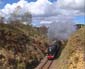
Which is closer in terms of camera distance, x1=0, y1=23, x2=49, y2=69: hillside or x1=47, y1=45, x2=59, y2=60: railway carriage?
x1=0, y1=23, x2=49, y2=69: hillside

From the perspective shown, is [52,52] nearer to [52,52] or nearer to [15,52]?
[52,52]

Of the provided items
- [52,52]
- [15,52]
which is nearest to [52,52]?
[52,52]

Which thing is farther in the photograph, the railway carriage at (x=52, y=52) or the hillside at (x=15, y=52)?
the railway carriage at (x=52, y=52)

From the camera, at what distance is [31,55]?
122 ft

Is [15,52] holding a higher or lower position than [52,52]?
higher

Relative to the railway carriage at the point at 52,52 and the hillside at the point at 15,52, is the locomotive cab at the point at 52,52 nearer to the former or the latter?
the railway carriage at the point at 52,52

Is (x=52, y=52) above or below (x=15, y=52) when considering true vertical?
below

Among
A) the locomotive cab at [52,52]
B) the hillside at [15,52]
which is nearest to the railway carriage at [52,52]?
the locomotive cab at [52,52]

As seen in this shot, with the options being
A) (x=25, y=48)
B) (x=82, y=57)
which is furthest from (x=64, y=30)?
(x=82, y=57)

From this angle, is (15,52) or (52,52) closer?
(15,52)

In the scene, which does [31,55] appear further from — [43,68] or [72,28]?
[72,28]

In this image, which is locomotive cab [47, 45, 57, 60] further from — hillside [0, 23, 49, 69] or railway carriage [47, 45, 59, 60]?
hillside [0, 23, 49, 69]

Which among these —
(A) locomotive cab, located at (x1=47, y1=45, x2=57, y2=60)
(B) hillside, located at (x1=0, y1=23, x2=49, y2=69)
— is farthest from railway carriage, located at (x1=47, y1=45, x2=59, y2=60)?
(B) hillside, located at (x1=0, y1=23, x2=49, y2=69)

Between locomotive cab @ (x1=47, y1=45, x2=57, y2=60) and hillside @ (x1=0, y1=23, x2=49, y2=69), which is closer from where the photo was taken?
hillside @ (x1=0, y1=23, x2=49, y2=69)
